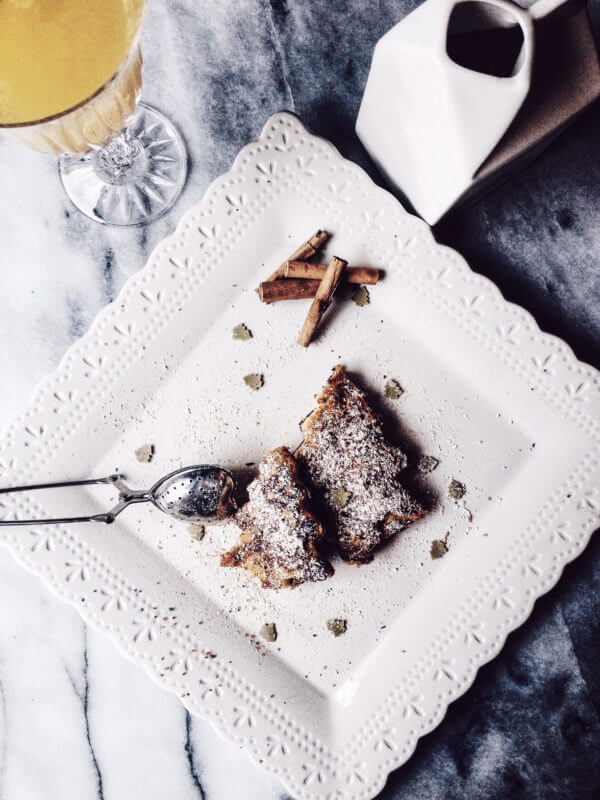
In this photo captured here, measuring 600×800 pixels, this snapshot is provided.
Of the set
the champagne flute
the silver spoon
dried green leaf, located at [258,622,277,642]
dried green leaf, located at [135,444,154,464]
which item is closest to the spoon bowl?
the silver spoon

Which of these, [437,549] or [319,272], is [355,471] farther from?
[319,272]

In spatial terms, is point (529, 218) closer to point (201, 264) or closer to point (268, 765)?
point (201, 264)

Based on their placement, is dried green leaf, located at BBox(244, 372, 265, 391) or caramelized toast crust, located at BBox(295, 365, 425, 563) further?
dried green leaf, located at BBox(244, 372, 265, 391)

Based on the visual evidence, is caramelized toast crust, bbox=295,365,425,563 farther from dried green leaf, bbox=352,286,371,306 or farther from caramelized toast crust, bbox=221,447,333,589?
dried green leaf, bbox=352,286,371,306

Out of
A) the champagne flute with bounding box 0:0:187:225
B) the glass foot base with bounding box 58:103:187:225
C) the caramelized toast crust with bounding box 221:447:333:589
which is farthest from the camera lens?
the glass foot base with bounding box 58:103:187:225

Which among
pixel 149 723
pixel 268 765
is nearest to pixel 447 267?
pixel 268 765
